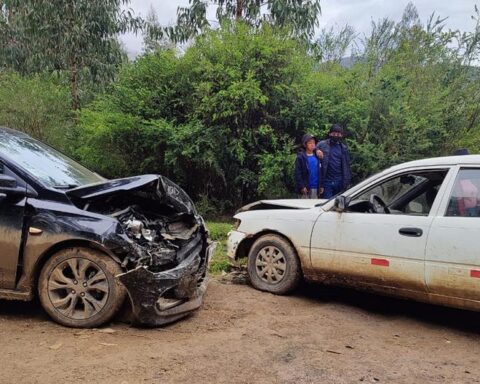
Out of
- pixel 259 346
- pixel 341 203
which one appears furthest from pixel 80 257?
pixel 341 203

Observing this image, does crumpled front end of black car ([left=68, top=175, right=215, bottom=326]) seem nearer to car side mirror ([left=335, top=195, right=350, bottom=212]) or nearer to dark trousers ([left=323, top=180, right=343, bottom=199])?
car side mirror ([left=335, top=195, right=350, bottom=212])

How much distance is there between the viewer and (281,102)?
9891 mm

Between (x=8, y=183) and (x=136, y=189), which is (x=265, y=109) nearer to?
(x=136, y=189)

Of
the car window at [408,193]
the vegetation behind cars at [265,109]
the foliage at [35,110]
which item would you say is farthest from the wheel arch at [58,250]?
the foliage at [35,110]

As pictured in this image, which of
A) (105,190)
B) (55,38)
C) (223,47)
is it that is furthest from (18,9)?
(105,190)

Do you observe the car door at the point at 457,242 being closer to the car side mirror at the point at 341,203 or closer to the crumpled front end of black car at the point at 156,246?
the car side mirror at the point at 341,203

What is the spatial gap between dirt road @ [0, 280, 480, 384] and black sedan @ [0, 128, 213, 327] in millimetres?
210

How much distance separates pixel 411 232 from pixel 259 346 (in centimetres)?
175

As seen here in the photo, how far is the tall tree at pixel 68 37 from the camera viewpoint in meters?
14.8

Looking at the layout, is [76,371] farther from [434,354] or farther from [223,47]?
[223,47]

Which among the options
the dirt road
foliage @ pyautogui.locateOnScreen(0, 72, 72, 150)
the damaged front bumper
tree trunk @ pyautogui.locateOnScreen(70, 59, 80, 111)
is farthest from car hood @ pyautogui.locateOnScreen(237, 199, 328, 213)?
tree trunk @ pyautogui.locateOnScreen(70, 59, 80, 111)

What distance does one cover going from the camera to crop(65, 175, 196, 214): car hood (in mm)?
4301

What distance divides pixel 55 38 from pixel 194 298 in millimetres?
13253

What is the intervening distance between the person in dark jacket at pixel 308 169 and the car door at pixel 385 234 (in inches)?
102
